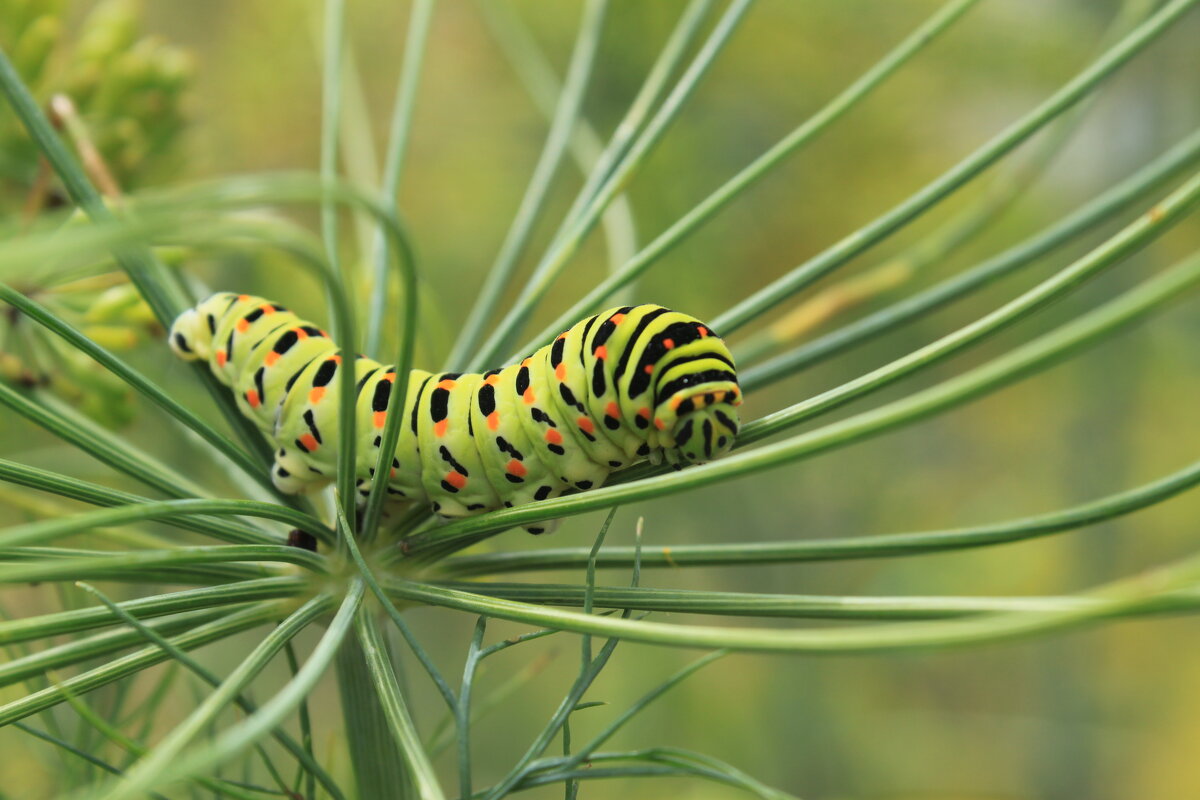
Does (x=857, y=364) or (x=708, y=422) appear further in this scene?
(x=857, y=364)

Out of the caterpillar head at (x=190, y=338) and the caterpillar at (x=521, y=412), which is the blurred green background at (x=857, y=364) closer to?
the caterpillar head at (x=190, y=338)

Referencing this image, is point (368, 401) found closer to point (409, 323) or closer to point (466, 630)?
point (409, 323)

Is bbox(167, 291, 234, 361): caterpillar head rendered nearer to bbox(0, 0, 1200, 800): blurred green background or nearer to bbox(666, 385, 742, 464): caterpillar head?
bbox(666, 385, 742, 464): caterpillar head

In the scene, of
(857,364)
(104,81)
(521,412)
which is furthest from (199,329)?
(857,364)

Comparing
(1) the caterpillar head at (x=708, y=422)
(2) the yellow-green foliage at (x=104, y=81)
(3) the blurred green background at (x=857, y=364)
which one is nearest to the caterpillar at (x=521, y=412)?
(1) the caterpillar head at (x=708, y=422)

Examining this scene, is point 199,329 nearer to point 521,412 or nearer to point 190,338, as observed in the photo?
point 190,338

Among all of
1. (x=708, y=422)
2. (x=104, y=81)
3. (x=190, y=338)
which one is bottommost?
(x=708, y=422)

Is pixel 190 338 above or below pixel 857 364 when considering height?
below

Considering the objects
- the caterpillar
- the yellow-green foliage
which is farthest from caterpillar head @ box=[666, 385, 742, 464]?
the yellow-green foliage
